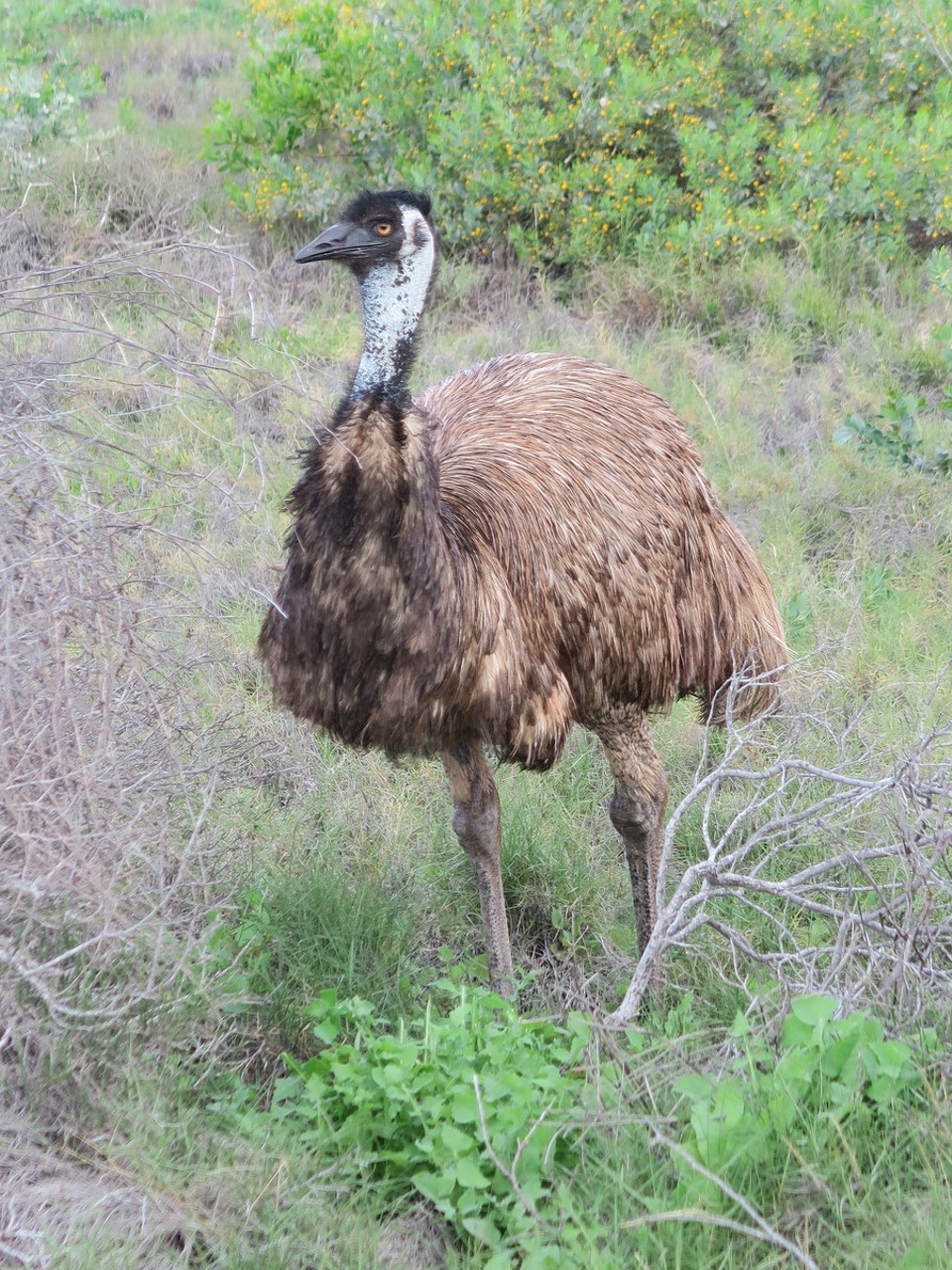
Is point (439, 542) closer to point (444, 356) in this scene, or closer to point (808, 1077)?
point (808, 1077)

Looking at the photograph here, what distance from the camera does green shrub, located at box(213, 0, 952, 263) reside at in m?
7.59

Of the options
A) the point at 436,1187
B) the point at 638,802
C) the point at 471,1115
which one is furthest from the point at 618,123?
the point at 436,1187

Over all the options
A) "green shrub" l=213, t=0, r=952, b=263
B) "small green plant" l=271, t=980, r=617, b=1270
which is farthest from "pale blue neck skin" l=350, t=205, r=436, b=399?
"green shrub" l=213, t=0, r=952, b=263

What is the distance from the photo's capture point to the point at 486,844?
157 inches

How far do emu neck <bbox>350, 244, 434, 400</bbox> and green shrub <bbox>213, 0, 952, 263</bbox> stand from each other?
4.28 meters

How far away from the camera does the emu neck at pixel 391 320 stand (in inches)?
133

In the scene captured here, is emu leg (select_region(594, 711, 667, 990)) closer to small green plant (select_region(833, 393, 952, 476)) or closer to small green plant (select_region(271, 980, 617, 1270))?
small green plant (select_region(271, 980, 617, 1270))

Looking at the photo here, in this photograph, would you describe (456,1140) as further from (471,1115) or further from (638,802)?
(638,802)

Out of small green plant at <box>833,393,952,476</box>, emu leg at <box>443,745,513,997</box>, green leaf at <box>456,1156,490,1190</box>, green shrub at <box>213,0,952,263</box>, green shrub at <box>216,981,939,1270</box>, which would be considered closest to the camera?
green shrub at <box>216,981,939,1270</box>

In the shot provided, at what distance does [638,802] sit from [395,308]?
162cm

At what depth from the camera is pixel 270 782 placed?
187 inches

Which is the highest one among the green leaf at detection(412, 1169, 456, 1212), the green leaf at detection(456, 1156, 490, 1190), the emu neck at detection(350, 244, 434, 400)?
the emu neck at detection(350, 244, 434, 400)

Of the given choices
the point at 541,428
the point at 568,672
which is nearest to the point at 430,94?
the point at 541,428

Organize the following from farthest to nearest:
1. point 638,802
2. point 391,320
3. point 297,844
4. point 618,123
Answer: point 618,123 → point 297,844 → point 638,802 → point 391,320
